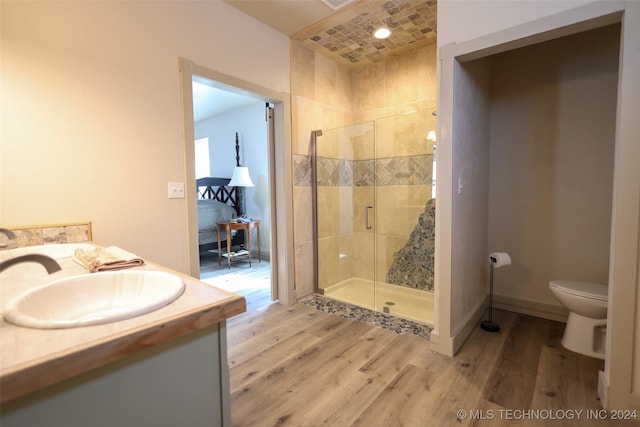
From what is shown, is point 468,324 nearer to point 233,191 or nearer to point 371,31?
point 371,31

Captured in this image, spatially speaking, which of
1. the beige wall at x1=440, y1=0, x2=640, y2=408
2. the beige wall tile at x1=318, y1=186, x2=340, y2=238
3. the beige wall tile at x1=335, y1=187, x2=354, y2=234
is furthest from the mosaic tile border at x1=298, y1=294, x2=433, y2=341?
the beige wall at x1=440, y1=0, x2=640, y2=408

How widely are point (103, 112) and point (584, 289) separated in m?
3.27

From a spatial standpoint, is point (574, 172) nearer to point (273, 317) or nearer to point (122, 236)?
point (273, 317)

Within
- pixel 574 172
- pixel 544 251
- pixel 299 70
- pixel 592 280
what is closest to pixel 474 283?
pixel 544 251

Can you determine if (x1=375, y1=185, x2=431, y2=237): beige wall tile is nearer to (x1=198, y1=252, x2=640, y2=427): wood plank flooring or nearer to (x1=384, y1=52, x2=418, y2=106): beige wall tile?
(x1=384, y1=52, x2=418, y2=106): beige wall tile

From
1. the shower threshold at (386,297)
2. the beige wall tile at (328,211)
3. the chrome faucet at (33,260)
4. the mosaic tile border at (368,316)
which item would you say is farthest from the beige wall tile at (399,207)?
the chrome faucet at (33,260)

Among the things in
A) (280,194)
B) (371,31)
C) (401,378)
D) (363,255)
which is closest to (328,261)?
(363,255)

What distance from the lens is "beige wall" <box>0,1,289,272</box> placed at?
1.52 metres

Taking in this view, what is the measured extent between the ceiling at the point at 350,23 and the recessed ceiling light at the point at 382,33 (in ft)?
0.14

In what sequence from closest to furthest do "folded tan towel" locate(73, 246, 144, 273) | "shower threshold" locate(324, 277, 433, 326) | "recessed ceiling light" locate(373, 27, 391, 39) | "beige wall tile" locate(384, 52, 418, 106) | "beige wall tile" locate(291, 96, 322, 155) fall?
1. "folded tan towel" locate(73, 246, 144, 273)
2. "recessed ceiling light" locate(373, 27, 391, 39)
3. "shower threshold" locate(324, 277, 433, 326)
4. "beige wall tile" locate(291, 96, 322, 155)
5. "beige wall tile" locate(384, 52, 418, 106)

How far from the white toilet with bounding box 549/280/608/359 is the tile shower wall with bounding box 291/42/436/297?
4.35ft

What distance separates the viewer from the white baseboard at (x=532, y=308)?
8.29 feet

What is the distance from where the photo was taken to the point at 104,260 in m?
1.16

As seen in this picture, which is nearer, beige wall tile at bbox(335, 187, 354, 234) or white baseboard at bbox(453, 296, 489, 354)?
white baseboard at bbox(453, 296, 489, 354)
